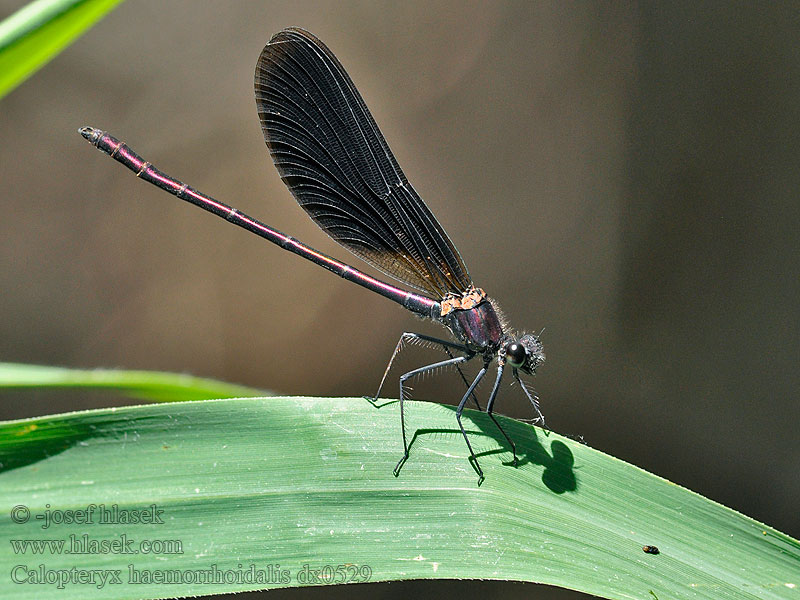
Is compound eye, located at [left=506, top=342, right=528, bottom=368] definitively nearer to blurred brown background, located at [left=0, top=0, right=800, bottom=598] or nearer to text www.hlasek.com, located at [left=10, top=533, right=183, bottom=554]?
text www.hlasek.com, located at [left=10, top=533, right=183, bottom=554]

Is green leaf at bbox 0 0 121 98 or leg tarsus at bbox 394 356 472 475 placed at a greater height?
green leaf at bbox 0 0 121 98

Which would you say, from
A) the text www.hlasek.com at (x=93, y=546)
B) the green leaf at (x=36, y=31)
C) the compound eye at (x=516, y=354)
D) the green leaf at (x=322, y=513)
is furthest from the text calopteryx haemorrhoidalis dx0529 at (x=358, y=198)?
the text www.hlasek.com at (x=93, y=546)

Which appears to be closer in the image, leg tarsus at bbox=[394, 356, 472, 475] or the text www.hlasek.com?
the text www.hlasek.com

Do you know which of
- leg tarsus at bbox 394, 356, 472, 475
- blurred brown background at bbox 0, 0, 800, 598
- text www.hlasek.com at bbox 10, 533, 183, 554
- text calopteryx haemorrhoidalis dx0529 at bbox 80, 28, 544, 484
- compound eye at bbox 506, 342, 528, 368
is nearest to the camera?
text www.hlasek.com at bbox 10, 533, 183, 554

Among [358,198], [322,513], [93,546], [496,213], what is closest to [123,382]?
[93,546]

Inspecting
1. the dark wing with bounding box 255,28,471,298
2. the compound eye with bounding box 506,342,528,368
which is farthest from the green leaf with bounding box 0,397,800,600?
the dark wing with bounding box 255,28,471,298

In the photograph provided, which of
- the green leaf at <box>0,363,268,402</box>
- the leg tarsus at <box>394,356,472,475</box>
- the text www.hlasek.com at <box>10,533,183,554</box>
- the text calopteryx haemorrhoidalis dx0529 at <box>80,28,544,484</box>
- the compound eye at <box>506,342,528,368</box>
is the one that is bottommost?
the text www.hlasek.com at <box>10,533,183,554</box>

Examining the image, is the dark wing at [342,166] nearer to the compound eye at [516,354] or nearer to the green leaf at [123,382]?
the compound eye at [516,354]
